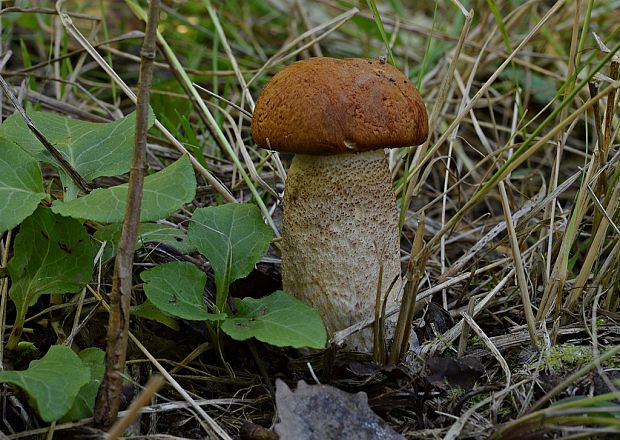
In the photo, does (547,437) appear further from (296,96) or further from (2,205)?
(2,205)

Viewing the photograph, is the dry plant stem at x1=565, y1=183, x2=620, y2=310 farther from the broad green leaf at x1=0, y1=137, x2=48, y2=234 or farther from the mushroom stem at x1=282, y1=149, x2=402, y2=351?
the broad green leaf at x1=0, y1=137, x2=48, y2=234

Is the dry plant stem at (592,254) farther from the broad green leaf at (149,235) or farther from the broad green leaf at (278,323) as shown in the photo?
the broad green leaf at (149,235)

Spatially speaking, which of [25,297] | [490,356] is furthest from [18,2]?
[490,356]

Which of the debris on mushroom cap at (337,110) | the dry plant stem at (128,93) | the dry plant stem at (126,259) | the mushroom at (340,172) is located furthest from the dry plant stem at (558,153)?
the dry plant stem at (126,259)

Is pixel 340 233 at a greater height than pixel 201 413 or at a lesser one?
greater

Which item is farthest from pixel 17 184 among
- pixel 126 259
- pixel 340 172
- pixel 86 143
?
pixel 340 172

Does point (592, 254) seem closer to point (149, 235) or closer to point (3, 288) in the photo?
point (149, 235)
